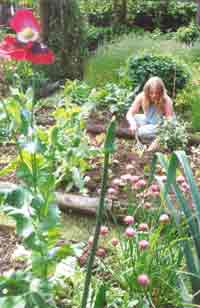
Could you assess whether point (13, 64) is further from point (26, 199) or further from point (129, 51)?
point (26, 199)

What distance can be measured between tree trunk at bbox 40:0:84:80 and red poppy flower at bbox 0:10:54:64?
19.2 feet

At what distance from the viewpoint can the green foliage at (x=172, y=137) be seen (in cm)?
503

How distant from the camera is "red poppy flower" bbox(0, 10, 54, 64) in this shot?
2.07 metres

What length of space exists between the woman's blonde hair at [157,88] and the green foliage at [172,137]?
0.33 meters

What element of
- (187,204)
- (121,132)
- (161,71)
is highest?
(187,204)

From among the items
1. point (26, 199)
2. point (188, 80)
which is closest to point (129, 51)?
point (188, 80)

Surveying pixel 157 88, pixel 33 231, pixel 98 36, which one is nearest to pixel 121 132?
pixel 157 88

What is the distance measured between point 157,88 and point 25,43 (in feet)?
10.7

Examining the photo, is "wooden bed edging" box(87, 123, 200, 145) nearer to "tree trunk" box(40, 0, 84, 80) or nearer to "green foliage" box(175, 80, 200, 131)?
"green foliage" box(175, 80, 200, 131)

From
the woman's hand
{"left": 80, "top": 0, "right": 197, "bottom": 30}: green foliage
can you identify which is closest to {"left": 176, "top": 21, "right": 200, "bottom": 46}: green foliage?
{"left": 80, "top": 0, "right": 197, "bottom": 30}: green foliage

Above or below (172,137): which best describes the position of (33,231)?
above

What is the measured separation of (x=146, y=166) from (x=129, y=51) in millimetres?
4375

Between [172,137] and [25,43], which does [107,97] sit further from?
[25,43]

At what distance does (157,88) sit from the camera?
5.22 meters
